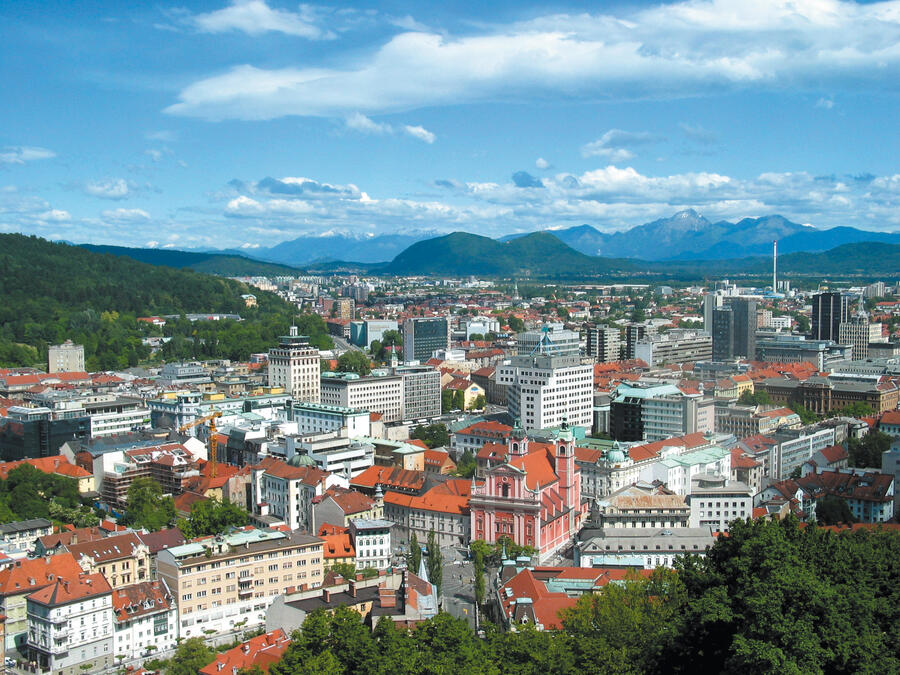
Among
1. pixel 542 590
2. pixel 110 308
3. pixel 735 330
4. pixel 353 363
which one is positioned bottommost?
pixel 542 590

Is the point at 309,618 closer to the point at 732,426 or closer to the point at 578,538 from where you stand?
the point at 578,538

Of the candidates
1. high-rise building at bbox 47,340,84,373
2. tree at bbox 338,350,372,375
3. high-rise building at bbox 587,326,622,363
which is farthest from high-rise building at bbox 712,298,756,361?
high-rise building at bbox 47,340,84,373

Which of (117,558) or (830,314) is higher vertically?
(830,314)

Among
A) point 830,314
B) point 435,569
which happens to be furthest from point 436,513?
point 830,314

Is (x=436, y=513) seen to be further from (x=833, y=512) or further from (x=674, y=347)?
(x=674, y=347)

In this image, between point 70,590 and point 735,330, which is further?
point 735,330

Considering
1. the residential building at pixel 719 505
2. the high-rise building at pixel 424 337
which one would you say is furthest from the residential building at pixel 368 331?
the residential building at pixel 719 505

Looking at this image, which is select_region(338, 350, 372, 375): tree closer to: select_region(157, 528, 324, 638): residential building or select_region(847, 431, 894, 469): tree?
select_region(847, 431, 894, 469): tree
